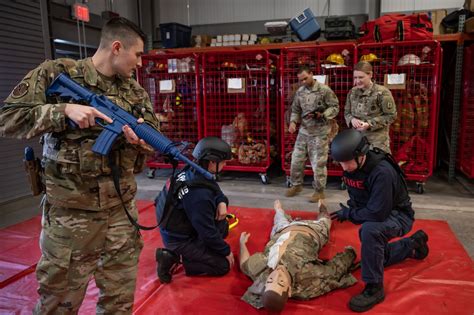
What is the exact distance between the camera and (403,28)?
493cm

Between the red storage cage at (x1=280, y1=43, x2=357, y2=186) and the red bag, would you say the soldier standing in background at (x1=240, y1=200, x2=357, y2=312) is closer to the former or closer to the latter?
the red storage cage at (x1=280, y1=43, x2=357, y2=186)

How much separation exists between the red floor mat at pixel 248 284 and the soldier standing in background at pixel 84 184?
0.67m

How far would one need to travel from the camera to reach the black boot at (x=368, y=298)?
2.18m

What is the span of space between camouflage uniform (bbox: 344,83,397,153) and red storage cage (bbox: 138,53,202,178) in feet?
8.26

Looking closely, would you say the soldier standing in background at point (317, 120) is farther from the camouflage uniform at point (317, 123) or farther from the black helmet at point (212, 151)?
the black helmet at point (212, 151)

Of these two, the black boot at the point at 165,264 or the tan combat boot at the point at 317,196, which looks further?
the tan combat boot at the point at 317,196

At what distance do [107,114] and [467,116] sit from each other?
5.37 metres

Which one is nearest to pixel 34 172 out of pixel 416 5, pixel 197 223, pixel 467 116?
pixel 197 223

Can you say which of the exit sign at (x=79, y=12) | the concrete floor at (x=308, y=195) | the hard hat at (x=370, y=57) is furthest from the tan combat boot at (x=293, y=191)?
the exit sign at (x=79, y=12)

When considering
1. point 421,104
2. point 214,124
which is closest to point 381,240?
point 421,104

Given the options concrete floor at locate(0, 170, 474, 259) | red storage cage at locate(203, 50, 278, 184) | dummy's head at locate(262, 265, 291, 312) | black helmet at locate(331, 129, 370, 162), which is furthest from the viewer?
red storage cage at locate(203, 50, 278, 184)

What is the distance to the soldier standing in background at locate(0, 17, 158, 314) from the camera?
1.57 meters

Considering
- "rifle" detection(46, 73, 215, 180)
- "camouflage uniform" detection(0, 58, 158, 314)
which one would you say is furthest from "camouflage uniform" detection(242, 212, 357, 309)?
"rifle" detection(46, 73, 215, 180)

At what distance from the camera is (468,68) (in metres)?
5.34
